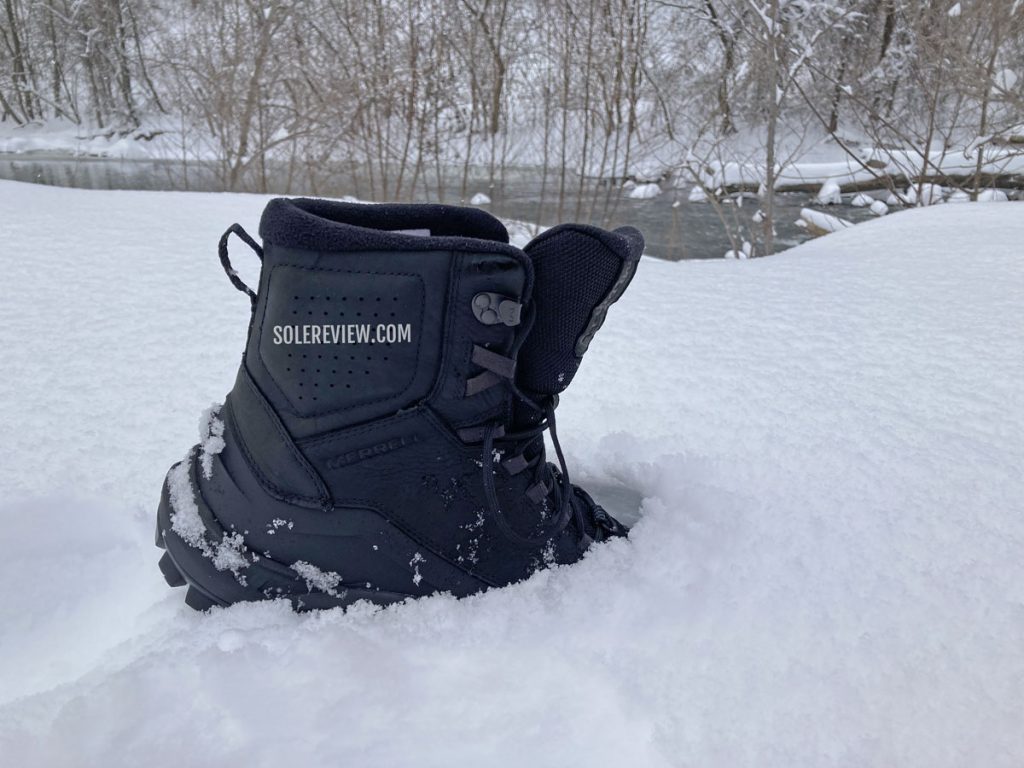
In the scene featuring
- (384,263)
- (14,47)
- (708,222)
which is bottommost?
(708,222)

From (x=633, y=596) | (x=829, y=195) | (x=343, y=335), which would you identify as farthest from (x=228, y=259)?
(x=829, y=195)

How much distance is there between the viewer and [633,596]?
552 millimetres

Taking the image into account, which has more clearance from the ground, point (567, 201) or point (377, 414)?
point (377, 414)

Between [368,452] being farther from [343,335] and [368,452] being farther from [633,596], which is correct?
[633,596]

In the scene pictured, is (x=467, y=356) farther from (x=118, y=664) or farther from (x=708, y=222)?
(x=708, y=222)

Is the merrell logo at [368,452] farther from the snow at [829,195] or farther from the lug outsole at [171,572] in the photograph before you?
the snow at [829,195]

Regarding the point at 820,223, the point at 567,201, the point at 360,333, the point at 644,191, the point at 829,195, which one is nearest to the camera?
the point at 360,333

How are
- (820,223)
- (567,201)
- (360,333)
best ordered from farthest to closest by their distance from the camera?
(567,201)
(820,223)
(360,333)

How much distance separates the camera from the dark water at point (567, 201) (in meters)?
5.39

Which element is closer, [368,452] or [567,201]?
[368,452]

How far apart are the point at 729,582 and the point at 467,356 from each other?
0.27 m

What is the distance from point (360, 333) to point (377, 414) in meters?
0.06

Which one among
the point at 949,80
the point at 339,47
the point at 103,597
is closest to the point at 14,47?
the point at 339,47

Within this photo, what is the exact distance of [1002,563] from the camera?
0.56 meters
